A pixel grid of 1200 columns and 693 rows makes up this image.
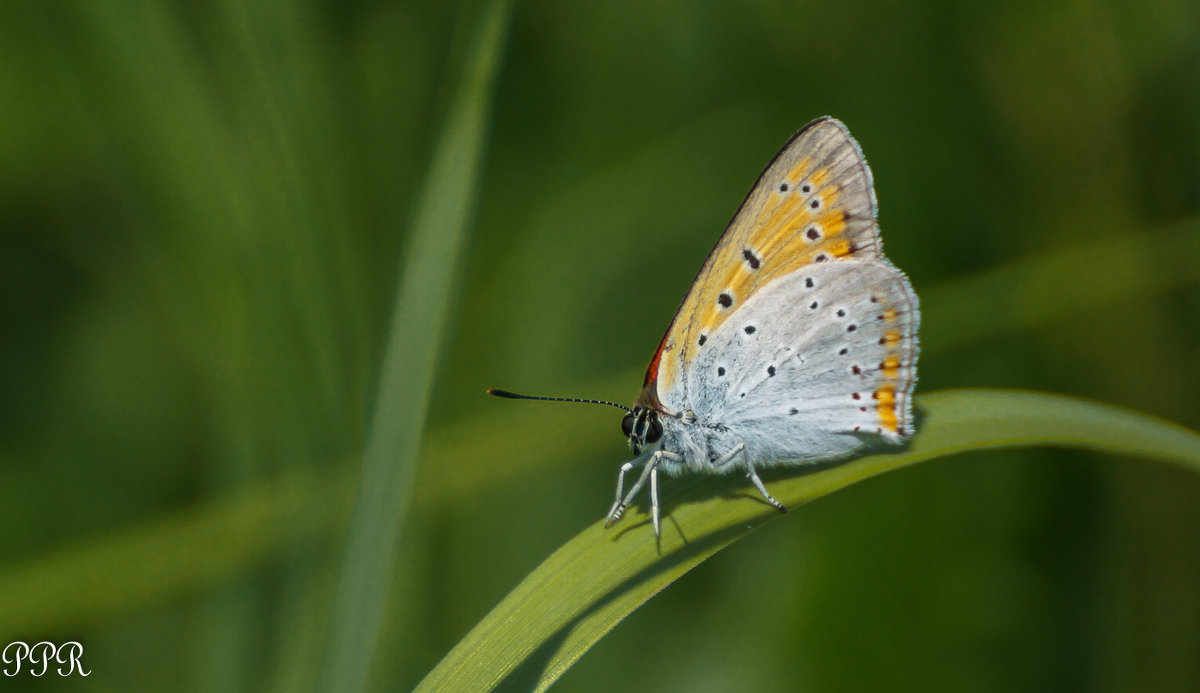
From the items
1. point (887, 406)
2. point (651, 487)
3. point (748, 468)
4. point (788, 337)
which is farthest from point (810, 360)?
point (651, 487)

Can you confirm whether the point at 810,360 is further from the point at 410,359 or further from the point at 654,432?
the point at 410,359

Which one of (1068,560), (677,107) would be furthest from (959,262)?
(677,107)

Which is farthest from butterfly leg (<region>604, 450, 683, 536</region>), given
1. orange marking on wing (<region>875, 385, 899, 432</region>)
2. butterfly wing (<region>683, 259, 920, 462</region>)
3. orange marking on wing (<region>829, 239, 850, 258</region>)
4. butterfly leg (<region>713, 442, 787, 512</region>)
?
orange marking on wing (<region>829, 239, 850, 258</region>)

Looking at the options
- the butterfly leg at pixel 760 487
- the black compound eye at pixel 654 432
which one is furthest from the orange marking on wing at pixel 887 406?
the black compound eye at pixel 654 432

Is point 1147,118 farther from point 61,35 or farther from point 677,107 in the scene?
point 61,35

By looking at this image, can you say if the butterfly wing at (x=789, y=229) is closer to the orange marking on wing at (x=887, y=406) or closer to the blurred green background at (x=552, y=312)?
the orange marking on wing at (x=887, y=406)
